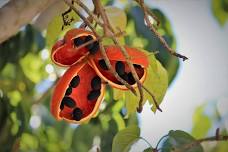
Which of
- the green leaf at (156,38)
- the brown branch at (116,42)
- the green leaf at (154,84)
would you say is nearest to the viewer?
the brown branch at (116,42)

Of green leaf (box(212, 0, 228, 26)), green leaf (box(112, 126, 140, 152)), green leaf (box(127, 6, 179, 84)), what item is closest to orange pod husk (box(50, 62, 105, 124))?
green leaf (box(112, 126, 140, 152))

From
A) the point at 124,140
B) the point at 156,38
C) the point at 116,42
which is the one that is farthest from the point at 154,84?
the point at 156,38

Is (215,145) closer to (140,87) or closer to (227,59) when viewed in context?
(227,59)

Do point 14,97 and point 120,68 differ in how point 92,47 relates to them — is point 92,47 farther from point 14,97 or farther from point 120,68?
point 14,97

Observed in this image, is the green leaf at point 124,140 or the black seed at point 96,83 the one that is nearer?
the black seed at point 96,83

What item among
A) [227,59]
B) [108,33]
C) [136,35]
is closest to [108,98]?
[136,35]

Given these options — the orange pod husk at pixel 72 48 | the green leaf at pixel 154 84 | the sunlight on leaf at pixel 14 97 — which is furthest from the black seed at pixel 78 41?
the sunlight on leaf at pixel 14 97

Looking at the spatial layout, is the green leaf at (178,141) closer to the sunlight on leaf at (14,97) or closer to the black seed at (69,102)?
the black seed at (69,102)
